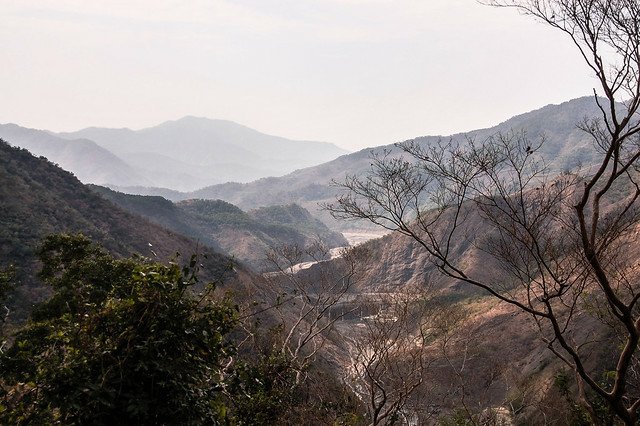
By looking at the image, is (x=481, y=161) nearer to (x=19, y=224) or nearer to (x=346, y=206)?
(x=346, y=206)

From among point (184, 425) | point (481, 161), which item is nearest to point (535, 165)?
point (481, 161)

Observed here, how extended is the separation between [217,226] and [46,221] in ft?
203

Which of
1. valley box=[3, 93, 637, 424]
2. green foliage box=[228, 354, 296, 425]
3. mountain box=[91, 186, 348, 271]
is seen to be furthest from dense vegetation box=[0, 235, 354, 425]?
mountain box=[91, 186, 348, 271]

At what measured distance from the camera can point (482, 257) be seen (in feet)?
180

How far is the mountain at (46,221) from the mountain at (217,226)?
25162mm

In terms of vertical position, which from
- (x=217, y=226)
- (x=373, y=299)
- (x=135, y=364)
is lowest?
(x=217, y=226)

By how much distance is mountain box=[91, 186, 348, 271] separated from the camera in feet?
277

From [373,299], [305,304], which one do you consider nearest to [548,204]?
[305,304]

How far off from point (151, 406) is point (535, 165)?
761cm

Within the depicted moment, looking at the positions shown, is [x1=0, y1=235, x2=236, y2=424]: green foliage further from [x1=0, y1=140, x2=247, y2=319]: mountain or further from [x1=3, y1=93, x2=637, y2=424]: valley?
[x1=0, y1=140, x2=247, y2=319]: mountain

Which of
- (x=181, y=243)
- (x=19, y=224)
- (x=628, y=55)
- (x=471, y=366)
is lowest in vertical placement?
(x=471, y=366)

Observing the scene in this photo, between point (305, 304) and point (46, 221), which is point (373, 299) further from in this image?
point (46, 221)

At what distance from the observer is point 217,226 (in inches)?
3789

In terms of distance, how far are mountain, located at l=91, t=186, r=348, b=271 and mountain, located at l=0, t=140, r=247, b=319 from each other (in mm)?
25162
